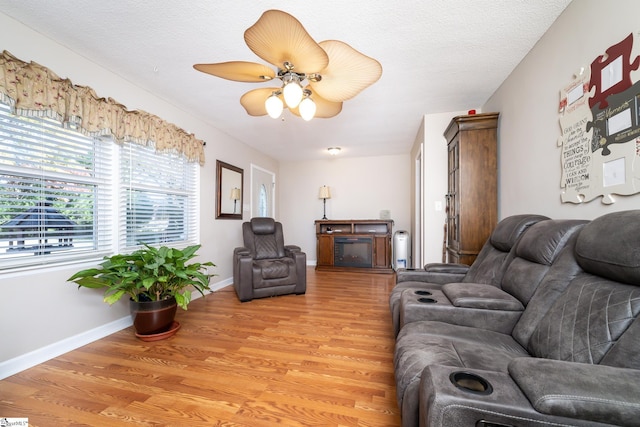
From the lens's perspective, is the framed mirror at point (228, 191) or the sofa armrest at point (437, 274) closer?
the sofa armrest at point (437, 274)

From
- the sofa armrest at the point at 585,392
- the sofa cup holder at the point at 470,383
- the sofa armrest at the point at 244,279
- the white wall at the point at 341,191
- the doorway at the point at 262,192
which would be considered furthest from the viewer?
the white wall at the point at 341,191

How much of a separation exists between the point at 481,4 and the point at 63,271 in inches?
138

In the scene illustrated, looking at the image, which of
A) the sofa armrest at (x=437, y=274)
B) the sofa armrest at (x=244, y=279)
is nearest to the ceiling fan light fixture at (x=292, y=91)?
the sofa armrest at (x=437, y=274)

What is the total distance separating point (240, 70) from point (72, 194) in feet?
5.87

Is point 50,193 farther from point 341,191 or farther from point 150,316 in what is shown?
point 341,191

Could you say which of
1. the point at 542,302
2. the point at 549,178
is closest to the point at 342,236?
the point at 549,178

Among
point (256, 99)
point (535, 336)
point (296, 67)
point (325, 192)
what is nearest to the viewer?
point (535, 336)

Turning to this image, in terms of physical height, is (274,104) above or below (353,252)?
above

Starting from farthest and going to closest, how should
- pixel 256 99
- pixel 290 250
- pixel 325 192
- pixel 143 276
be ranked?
pixel 325 192
pixel 290 250
pixel 143 276
pixel 256 99

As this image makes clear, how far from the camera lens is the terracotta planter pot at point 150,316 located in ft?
6.98

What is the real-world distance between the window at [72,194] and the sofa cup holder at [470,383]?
2677mm

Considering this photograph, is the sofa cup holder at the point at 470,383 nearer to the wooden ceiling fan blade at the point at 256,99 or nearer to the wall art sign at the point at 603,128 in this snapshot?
the wall art sign at the point at 603,128

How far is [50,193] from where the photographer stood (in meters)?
1.97

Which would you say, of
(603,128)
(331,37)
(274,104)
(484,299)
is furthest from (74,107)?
(603,128)
